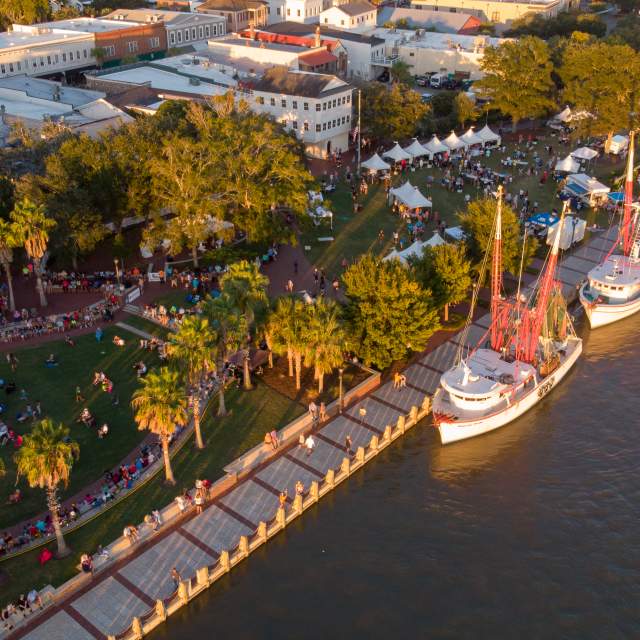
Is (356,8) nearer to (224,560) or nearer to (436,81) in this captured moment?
(436,81)

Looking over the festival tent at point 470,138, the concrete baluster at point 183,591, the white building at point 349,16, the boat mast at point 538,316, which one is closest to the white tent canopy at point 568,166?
the festival tent at point 470,138

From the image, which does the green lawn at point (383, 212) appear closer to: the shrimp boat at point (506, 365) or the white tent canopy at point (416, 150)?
the white tent canopy at point (416, 150)

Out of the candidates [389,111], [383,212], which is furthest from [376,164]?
[383,212]

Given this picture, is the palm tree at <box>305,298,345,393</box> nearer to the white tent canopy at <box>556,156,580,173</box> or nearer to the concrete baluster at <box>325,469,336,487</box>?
the concrete baluster at <box>325,469,336,487</box>

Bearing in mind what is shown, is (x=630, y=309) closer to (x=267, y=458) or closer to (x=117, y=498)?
(x=267, y=458)

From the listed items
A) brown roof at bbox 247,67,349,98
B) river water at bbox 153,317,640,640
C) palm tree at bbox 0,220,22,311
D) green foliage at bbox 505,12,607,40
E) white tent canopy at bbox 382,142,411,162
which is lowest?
river water at bbox 153,317,640,640

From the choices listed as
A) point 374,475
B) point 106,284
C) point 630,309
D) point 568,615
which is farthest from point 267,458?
point 630,309

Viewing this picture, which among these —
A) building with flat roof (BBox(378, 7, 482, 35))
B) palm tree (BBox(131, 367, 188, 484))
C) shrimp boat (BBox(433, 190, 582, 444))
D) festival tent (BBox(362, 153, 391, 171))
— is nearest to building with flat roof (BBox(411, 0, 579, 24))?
building with flat roof (BBox(378, 7, 482, 35))

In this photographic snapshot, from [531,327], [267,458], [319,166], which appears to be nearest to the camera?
[267,458]
